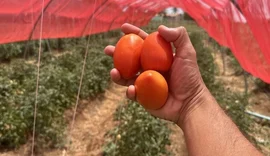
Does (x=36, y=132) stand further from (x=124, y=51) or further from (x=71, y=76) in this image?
(x=124, y=51)

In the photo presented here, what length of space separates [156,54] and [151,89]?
15 cm

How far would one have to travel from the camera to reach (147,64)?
1471mm

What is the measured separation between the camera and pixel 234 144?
1.37 meters

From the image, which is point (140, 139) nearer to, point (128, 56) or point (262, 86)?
point (128, 56)

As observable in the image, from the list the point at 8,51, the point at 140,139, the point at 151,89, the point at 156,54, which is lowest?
the point at 8,51

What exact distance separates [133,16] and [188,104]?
32.0 ft

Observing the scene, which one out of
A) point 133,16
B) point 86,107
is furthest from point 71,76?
point 133,16

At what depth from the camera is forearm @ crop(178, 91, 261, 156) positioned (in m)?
1.35

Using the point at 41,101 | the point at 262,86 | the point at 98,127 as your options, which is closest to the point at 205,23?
the point at 262,86

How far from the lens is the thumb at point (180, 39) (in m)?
1.49

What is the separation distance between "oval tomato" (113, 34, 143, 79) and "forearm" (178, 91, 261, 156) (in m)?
0.33

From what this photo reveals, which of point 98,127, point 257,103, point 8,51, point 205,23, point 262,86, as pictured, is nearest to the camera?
point 98,127

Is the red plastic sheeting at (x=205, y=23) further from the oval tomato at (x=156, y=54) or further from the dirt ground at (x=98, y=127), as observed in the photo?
the dirt ground at (x=98, y=127)

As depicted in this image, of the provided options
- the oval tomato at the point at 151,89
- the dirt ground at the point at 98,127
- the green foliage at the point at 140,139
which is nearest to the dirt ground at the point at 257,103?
the dirt ground at the point at 98,127
